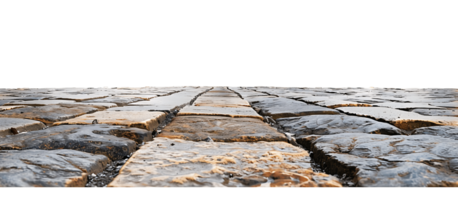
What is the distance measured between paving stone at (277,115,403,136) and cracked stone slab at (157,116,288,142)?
0.19m

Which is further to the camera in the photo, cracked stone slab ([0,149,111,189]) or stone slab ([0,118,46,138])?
stone slab ([0,118,46,138])

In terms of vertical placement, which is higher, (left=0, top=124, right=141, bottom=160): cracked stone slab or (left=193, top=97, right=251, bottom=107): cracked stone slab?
(left=193, top=97, right=251, bottom=107): cracked stone slab

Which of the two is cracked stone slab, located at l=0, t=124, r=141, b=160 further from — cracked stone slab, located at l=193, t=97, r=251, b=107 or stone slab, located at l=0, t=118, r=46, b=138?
cracked stone slab, located at l=193, t=97, r=251, b=107

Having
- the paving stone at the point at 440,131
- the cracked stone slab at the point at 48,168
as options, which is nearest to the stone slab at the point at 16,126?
the cracked stone slab at the point at 48,168

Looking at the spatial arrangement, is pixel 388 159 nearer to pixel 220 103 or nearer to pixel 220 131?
pixel 220 131

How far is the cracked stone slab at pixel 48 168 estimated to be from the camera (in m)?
0.59

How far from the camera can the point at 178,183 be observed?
1.97 feet

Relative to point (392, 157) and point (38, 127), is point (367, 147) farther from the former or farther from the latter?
point (38, 127)

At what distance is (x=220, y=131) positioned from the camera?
1.21m

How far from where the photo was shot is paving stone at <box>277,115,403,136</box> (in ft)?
3.98

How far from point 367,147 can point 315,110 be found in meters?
0.96

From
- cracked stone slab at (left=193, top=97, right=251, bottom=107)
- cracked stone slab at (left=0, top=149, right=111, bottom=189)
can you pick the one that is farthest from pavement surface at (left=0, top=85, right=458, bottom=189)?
cracked stone slab at (left=193, top=97, right=251, bottom=107)

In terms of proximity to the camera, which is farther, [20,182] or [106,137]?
[106,137]
